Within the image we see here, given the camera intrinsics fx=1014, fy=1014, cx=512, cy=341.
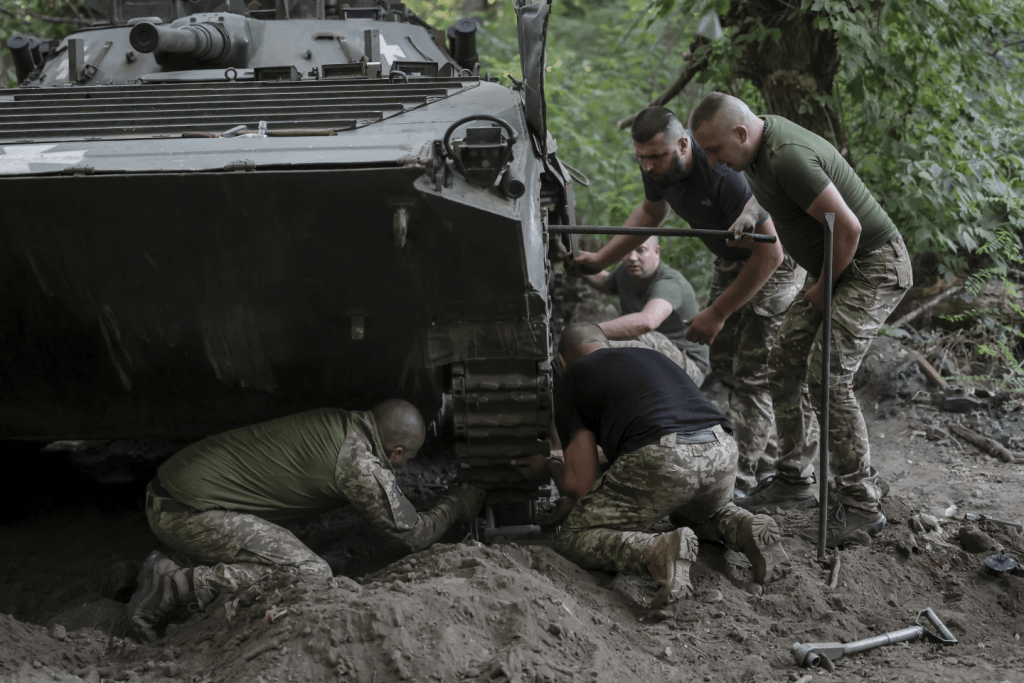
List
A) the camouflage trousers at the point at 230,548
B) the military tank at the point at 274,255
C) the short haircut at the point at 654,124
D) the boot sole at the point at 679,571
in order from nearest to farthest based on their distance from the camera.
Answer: the military tank at the point at 274,255 < the boot sole at the point at 679,571 < the camouflage trousers at the point at 230,548 < the short haircut at the point at 654,124

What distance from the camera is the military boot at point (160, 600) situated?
11.5 ft

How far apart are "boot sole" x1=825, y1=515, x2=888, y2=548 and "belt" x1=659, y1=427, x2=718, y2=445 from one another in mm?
659

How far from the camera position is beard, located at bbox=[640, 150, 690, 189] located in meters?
4.52

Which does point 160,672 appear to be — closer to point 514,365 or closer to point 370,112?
point 514,365

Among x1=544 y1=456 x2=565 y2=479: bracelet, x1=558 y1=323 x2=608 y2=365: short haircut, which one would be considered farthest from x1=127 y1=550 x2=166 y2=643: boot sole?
x1=558 y1=323 x2=608 y2=365: short haircut

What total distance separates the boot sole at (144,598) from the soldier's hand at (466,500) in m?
1.12

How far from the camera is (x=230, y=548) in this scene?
143 inches

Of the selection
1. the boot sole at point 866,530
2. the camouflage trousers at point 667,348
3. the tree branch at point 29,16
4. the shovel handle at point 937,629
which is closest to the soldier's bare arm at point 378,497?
the boot sole at point 866,530

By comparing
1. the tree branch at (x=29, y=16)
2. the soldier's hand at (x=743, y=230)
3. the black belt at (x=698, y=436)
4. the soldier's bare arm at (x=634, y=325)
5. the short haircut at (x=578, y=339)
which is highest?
the tree branch at (x=29, y=16)

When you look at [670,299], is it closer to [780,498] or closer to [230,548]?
[780,498]

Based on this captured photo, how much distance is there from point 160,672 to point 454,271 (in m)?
1.54

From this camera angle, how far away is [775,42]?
6.89 m

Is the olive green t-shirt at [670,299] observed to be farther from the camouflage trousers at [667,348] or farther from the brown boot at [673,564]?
the brown boot at [673,564]

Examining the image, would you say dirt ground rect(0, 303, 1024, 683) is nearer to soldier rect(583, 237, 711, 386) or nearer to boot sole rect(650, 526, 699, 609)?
boot sole rect(650, 526, 699, 609)
